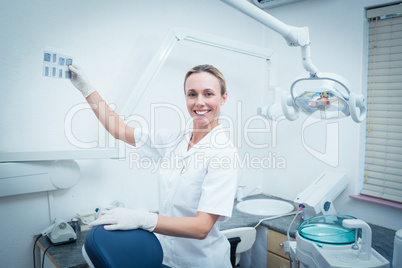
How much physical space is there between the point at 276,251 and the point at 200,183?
1.01 meters

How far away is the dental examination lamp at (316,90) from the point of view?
3.78 feet

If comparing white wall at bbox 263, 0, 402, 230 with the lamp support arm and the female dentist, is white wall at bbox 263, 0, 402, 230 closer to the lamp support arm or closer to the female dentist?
the lamp support arm

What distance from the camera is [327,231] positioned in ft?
4.20

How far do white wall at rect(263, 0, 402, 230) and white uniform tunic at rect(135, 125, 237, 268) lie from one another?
3.95 feet

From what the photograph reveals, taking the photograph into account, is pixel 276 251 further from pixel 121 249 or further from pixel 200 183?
pixel 121 249

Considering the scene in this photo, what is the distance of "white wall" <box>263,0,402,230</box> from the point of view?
1.95 metres

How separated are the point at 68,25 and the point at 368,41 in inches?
71.8

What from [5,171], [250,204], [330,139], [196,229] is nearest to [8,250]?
[5,171]

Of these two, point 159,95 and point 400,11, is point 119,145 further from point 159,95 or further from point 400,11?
point 400,11

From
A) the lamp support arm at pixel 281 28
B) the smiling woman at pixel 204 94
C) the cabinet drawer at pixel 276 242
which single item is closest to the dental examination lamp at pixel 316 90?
the lamp support arm at pixel 281 28


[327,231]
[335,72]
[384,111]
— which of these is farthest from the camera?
[335,72]

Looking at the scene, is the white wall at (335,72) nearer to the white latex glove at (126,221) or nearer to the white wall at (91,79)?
the white wall at (91,79)

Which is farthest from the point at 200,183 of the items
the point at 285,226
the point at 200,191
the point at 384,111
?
the point at 384,111

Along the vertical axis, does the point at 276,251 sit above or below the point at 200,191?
below
